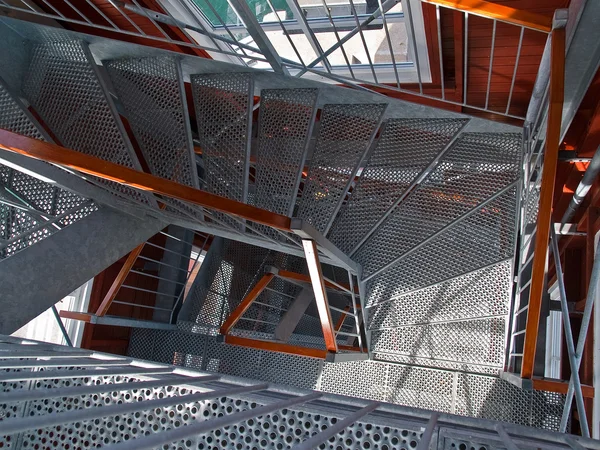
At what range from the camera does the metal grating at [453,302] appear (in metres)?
3.14

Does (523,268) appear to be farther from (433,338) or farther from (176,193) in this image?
(176,193)

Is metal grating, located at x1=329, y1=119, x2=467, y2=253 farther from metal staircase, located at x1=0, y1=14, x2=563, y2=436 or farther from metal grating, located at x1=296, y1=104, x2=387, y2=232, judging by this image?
metal grating, located at x1=296, y1=104, x2=387, y2=232

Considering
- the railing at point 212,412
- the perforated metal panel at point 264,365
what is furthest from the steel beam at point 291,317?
the railing at point 212,412

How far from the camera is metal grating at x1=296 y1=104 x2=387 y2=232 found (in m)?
3.33

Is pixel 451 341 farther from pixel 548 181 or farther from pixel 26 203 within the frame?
pixel 26 203

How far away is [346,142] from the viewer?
3.40 meters

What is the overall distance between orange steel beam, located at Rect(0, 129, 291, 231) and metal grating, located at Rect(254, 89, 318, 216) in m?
0.92

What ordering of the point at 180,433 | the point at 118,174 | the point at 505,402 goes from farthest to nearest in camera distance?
the point at 505,402 < the point at 118,174 < the point at 180,433

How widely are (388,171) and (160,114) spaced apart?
4.52ft

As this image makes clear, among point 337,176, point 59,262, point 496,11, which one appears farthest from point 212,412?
point 337,176

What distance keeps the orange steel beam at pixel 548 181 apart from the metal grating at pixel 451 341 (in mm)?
832

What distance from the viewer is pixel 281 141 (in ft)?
11.1

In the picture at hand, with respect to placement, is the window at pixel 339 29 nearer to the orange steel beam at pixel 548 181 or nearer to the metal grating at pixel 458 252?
the metal grating at pixel 458 252

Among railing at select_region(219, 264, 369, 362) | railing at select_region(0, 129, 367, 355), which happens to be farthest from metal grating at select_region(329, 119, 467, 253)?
railing at select_region(0, 129, 367, 355)
